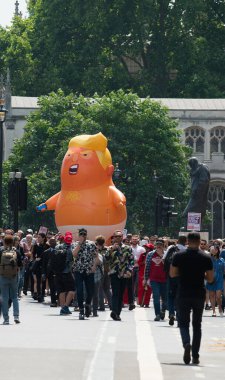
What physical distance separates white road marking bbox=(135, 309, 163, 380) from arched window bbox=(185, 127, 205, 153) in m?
62.2

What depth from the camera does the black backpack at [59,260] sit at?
3350 cm

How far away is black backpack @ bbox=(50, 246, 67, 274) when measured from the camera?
33.5m

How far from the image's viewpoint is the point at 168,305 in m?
31.2

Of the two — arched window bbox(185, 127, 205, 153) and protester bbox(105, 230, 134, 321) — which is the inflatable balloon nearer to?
protester bbox(105, 230, 134, 321)

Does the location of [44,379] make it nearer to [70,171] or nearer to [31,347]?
[31,347]

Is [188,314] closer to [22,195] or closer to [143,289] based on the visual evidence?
[143,289]

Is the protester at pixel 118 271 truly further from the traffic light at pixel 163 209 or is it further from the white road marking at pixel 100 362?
the traffic light at pixel 163 209

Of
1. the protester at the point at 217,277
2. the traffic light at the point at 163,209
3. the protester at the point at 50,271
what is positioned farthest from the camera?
the traffic light at the point at 163,209

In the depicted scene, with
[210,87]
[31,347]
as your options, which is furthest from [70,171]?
[210,87]

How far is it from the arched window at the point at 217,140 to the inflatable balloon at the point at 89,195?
146 ft

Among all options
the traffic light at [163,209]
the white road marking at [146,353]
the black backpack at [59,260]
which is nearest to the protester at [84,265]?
the white road marking at [146,353]

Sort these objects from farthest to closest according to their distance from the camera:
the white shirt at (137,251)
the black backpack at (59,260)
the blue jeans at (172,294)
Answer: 1. the white shirt at (137,251)
2. the black backpack at (59,260)
3. the blue jeans at (172,294)

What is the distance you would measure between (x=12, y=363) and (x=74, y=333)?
261 inches

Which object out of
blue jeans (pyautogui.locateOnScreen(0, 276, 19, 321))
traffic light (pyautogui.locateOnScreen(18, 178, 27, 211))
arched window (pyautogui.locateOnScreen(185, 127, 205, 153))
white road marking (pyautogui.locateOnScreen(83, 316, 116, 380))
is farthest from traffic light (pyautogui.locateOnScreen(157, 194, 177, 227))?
arched window (pyautogui.locateOnScreen(185, 127, 205, 153))
